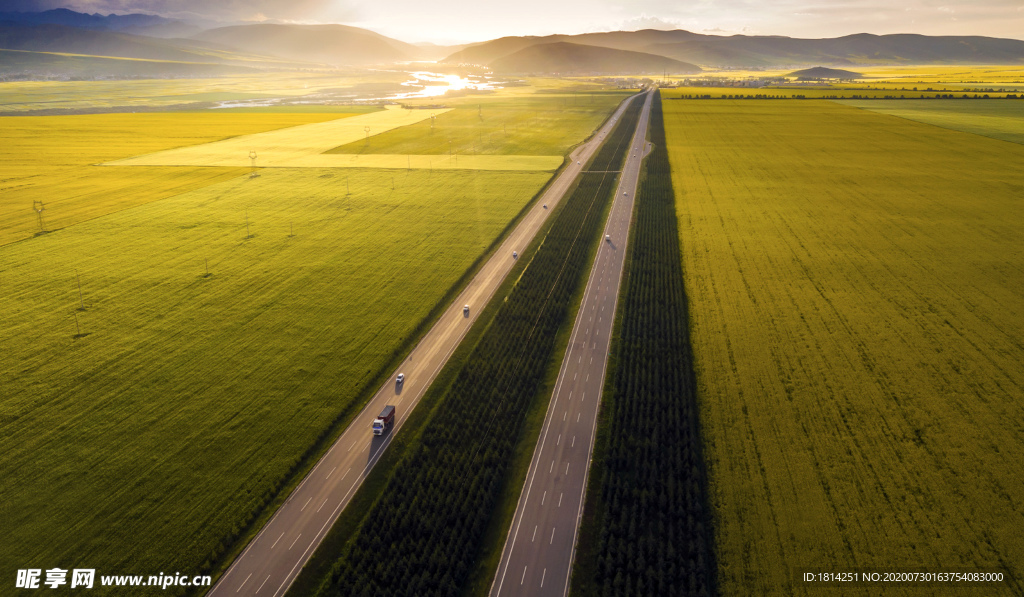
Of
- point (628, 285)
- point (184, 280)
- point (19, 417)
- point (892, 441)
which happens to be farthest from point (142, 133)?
point (892, 441)

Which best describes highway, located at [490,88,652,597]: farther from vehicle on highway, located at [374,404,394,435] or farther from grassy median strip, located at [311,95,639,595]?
vehicle on highway, located at [374,404,394,435]

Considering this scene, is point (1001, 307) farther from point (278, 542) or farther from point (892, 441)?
point (278, 542)

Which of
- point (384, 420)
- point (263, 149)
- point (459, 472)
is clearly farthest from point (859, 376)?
point (263, 149)

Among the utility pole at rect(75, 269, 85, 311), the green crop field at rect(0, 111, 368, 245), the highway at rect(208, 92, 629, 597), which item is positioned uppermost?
the green crop field at rect(0, 111, 368, 245)

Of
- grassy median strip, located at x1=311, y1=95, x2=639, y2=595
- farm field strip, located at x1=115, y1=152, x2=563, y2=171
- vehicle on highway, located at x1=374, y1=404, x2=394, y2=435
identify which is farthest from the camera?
farm field strip, located at x1=115, y1=152, x2=563, y2=171

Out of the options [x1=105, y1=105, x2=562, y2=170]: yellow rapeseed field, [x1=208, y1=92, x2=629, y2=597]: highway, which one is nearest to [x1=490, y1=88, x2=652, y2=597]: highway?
[x1=208, y1=92, x2=629, y2=597]: highway

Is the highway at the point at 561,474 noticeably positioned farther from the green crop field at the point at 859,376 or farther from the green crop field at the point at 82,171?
the green crop field at the point at 82,171
